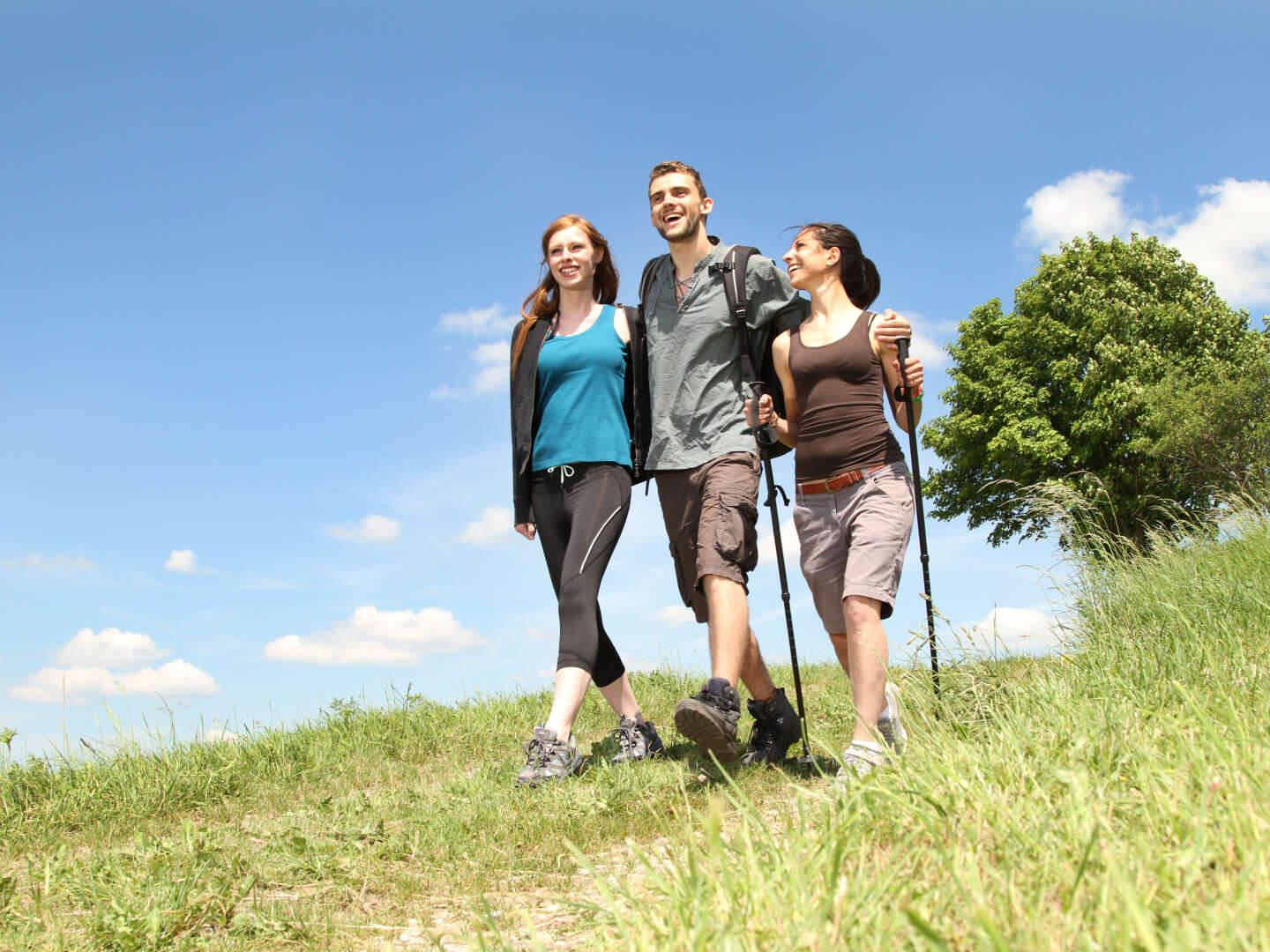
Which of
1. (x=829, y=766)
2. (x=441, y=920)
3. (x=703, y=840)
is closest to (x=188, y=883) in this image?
(x=441, y=920)

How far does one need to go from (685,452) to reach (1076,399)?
24301mm

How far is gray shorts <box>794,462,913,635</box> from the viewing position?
407cm

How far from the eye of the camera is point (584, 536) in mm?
5109

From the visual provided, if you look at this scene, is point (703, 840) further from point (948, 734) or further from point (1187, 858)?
point (1187, 858)

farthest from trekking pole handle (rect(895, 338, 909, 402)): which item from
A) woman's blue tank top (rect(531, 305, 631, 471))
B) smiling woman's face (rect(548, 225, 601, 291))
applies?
smiling woman's face (rect(548, 225, 601, 291))

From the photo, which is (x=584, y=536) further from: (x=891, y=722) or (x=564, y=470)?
(x=891, y=722)

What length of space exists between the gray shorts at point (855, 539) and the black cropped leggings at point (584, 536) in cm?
114

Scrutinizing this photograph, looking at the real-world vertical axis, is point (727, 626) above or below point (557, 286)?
below

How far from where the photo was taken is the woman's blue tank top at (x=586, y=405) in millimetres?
5242

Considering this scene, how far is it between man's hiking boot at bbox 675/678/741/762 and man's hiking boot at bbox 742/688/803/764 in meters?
0.83

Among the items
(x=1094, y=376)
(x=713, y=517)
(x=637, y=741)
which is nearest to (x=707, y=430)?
(x=713, y=517)

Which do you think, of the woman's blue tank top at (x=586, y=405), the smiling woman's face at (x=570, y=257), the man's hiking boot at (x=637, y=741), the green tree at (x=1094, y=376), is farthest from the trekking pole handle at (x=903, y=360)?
the green tree at (x=1094, y=376)

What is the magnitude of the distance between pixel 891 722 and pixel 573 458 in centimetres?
225

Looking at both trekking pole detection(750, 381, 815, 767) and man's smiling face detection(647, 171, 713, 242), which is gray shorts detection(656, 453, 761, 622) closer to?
trekking pole detection(750, 381, 815, 767)
